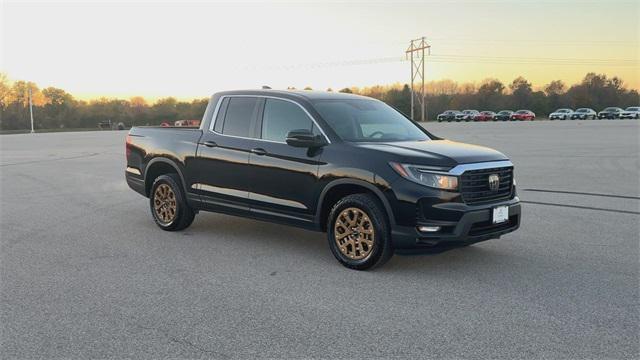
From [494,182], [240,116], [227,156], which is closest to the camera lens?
[494,182]

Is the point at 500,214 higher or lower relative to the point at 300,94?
lower

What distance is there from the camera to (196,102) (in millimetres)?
114062

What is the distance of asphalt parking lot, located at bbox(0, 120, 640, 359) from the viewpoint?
3990 mm

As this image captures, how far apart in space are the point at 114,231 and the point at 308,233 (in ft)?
8.80

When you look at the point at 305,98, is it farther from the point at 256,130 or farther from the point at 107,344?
the point at 107,344

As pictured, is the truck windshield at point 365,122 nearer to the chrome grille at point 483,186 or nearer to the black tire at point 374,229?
the black tire at point 374,229

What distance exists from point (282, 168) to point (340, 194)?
0.75 m

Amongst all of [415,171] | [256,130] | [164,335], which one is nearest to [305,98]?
[256,130]

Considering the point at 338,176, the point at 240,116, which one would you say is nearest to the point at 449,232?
the point at 338,176

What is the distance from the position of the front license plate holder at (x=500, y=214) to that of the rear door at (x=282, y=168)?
72.4 inches

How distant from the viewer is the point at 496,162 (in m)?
5.96

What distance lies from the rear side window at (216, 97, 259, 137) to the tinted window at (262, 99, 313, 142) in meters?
0.22

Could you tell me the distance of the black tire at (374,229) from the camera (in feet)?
18.7

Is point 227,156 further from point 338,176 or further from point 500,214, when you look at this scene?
point 500,214
